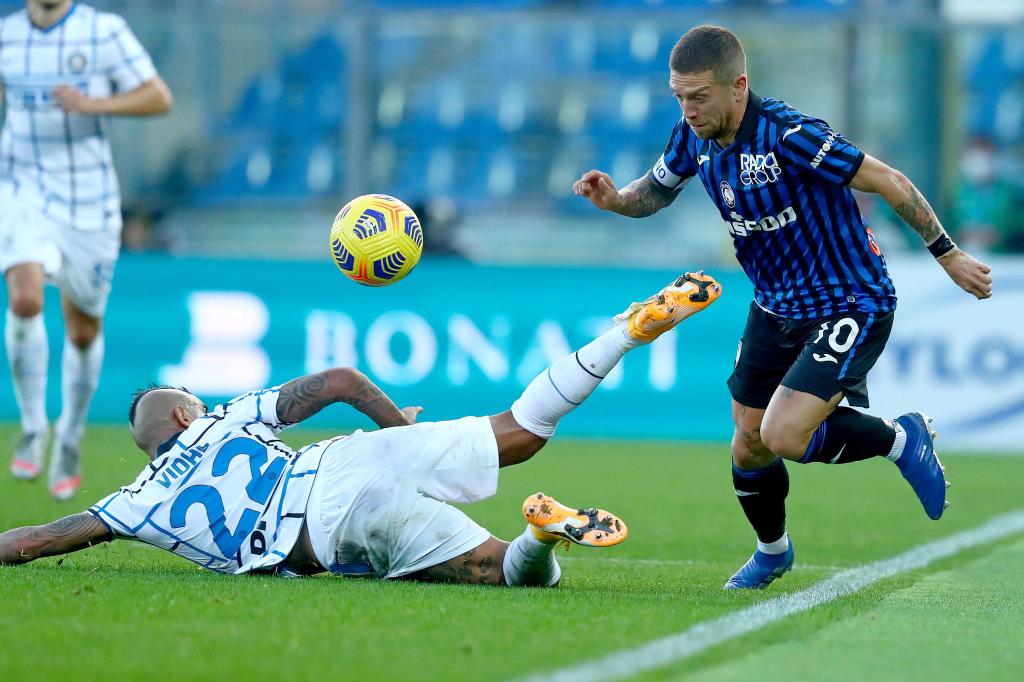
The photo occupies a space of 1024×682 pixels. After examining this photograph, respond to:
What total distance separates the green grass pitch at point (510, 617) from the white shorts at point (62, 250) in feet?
4.42

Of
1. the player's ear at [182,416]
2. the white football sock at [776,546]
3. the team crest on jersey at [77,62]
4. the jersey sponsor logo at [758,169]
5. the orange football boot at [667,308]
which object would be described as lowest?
the white football sock at [776,546]

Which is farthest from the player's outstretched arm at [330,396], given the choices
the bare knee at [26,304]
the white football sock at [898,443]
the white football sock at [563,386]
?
the bare knee at [26,304]

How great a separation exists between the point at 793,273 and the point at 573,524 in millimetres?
1431

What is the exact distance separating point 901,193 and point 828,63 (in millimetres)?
10931

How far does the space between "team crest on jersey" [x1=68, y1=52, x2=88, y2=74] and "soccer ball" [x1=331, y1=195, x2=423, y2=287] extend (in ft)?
10.7

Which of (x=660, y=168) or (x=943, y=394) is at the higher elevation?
(x=660, y=168)

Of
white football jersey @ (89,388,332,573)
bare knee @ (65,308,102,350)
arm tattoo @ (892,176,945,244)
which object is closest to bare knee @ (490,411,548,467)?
white football jersey @ (89,388,332,573)

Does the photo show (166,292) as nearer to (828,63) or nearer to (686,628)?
(828,63)

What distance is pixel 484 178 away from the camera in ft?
56.5

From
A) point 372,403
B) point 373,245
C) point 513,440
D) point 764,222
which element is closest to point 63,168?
point 373,245

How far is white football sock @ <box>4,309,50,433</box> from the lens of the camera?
867 cm

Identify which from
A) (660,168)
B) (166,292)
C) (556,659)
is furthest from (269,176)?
(556,659)

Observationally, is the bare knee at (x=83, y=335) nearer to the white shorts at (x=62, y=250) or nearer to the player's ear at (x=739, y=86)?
the white shorts at (x=62, y=250)

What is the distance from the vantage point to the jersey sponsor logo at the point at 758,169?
576cm
